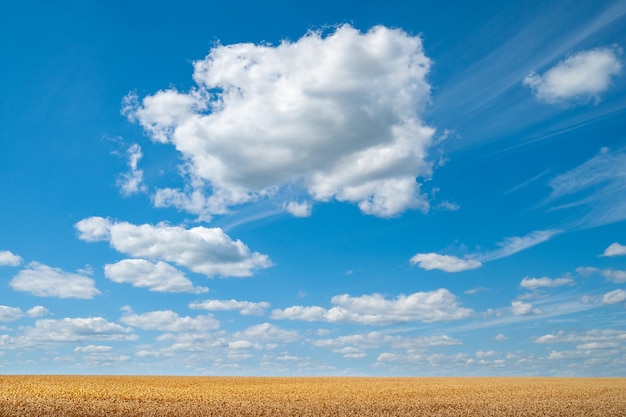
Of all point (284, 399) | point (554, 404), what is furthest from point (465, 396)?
point (284, 399)

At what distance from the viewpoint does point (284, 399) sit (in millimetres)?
47906

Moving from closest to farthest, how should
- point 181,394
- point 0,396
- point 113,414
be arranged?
point 113,414
point 0,396
point 181,394

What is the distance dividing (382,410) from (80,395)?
2603 centimetres

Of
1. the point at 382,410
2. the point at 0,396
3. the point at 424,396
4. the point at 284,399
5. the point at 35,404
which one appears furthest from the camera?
the point at 424,396

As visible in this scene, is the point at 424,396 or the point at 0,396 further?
the point at 424,396

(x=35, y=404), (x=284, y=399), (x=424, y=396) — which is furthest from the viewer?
(x=424, y=396)

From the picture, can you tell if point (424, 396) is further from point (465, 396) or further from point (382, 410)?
point (382, 410)

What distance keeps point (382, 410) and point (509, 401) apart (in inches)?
668

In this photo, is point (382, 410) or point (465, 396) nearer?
point (382, 410)

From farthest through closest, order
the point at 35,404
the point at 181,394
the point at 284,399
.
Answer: the point at 181,394, the point at 284,399, the point at 35,404

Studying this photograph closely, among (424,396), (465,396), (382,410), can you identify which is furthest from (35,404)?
(465,396)

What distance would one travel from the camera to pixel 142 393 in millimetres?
51562

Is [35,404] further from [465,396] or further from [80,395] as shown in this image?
[465,396]

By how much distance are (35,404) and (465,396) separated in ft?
130
